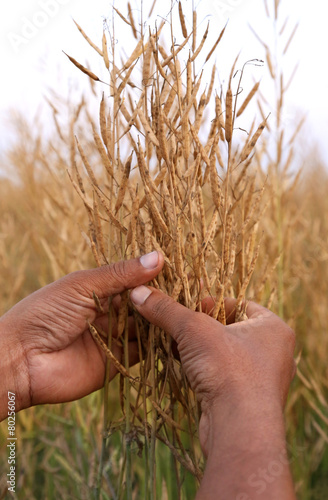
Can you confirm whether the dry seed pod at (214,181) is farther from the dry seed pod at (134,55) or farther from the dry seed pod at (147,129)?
the dry seed pod at (134,55)

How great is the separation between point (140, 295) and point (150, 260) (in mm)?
84

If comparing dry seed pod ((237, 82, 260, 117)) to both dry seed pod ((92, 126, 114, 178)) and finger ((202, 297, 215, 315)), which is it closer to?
dry seed pod ((92, 126, 114, 178))

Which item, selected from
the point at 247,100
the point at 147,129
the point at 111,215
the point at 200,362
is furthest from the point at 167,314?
the point at 247,100

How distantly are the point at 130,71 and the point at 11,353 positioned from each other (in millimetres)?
681

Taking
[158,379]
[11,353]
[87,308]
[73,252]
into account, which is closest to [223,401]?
[158,379]

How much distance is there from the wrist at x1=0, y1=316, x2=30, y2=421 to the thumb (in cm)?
37

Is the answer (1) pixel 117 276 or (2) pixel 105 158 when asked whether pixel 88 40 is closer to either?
(2) pixel 105 158

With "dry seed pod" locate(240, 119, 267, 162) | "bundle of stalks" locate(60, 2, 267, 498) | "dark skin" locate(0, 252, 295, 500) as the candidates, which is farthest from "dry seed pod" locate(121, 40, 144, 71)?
"dark skin" locate(0, 252, 295, 500)

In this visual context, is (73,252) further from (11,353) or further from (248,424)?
(248,424)

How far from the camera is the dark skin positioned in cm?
77

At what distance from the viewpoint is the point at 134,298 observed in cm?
97

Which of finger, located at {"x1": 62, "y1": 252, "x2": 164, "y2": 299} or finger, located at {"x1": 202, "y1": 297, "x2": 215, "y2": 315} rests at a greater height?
finger, located at {"x1": 62, "y1": 252, "x2": 164, "y2": 299}

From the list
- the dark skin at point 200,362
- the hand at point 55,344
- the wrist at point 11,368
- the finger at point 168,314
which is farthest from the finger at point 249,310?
the wrist at point 11,368

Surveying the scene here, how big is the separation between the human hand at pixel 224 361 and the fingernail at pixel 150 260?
0.06 metres
